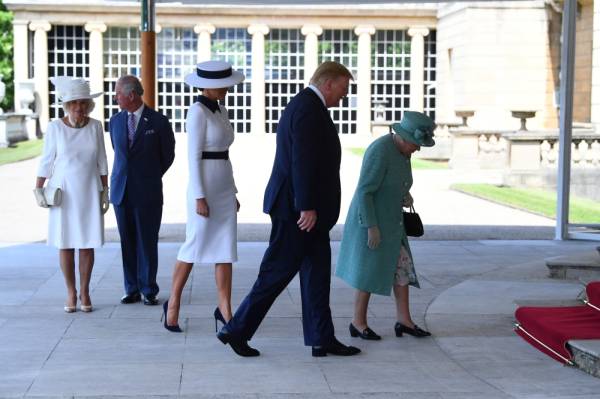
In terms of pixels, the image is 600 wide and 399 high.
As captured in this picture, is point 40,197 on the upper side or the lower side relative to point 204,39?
lower

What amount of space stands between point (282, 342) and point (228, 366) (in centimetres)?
84

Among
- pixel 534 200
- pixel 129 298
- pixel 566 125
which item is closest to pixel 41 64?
pixel 534 200

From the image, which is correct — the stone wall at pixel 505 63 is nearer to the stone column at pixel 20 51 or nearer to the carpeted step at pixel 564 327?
the stone column at pixel 20 51

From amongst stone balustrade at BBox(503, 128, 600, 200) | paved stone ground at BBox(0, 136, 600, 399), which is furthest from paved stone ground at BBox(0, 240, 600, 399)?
stone balustrade at BBox(503, 128, 600, 200)

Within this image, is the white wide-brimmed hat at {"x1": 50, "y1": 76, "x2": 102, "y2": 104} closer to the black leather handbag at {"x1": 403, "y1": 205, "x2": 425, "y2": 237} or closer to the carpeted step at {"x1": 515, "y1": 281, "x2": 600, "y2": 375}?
the black leather handbag at {"x1": 403, "y1": 205, "x2": 425, "y2": 237}

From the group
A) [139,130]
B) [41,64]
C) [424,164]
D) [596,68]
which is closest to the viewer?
[139,130]

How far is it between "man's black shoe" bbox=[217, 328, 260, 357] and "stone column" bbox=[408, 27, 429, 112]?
40075 millimetres

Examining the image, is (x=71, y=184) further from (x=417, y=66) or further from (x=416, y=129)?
(x=417, y=66)

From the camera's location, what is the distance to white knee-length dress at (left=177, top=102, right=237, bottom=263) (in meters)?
8.16

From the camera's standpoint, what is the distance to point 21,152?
35.6 metres

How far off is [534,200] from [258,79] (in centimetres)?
2759

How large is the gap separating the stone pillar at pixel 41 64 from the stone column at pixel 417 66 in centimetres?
1522

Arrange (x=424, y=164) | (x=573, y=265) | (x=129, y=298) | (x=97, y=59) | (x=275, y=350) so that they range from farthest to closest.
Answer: (x=97, y=59) < (x=424, y=164) < (x=573, y=265) < (x=129, y=298) < (x=275, y=350)

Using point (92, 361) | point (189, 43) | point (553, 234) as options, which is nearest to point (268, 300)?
point (92, 361)
